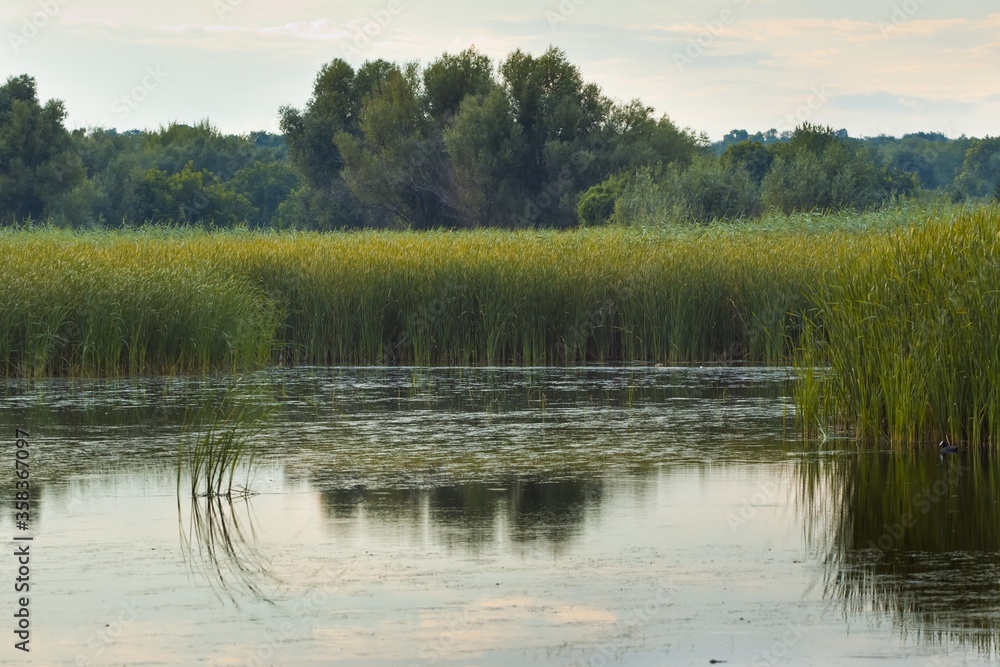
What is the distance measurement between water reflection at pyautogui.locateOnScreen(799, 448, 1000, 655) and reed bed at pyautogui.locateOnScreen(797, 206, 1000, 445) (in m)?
0.39

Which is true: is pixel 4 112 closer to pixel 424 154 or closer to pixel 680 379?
pixel 424 154

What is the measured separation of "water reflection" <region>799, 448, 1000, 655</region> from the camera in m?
5.26

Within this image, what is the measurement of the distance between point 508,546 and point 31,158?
50880 millimetres

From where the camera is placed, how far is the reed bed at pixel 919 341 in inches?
364

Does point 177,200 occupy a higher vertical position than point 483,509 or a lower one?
higher

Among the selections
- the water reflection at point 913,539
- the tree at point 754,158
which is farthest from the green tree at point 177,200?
the water reflection at point 913,539

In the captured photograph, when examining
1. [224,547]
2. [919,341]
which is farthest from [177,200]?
[224,547]

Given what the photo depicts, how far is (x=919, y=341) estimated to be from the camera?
9438 mm

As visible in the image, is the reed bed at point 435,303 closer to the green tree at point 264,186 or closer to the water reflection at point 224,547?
the water reflection at point 224,547

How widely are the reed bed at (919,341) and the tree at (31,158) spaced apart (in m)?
46.7

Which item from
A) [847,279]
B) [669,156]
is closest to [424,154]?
[669,156]

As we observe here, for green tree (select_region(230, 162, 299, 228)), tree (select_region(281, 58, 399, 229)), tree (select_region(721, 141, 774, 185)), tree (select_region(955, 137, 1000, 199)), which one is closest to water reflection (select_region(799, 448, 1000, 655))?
tree (select_region(721, 141, 774, 185))

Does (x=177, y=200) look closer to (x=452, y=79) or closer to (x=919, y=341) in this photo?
(x=452, y=79)

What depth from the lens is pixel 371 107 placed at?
191 ft
